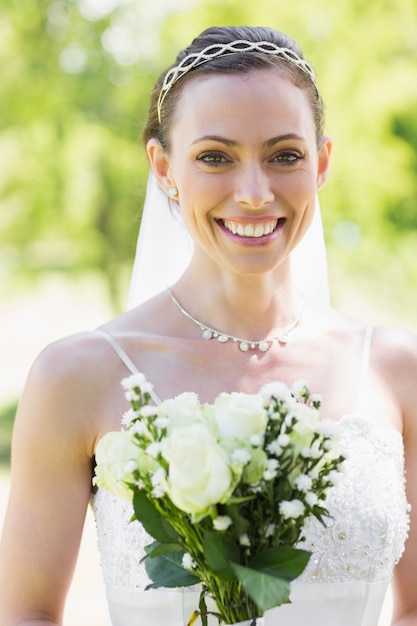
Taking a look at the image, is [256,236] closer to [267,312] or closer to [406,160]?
[267,312]

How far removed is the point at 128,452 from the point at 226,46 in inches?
62.6

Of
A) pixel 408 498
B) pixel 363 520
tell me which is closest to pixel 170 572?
pixel 363 520

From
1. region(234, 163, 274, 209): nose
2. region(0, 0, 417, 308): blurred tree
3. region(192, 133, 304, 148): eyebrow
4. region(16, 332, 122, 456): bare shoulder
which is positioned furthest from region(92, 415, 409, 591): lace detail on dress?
region(0, 0, 417, 308): blurred tree

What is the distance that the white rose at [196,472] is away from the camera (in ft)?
6.07

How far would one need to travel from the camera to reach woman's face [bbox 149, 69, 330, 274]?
114 inches

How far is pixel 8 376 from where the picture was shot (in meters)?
20.0

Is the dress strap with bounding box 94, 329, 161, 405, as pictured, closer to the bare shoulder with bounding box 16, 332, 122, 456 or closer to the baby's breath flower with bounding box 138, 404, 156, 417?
the bare shoulder with bounding box 16, 332, 122, 456

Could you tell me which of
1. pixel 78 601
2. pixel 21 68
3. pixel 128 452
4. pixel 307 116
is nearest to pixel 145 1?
pixel 21 68

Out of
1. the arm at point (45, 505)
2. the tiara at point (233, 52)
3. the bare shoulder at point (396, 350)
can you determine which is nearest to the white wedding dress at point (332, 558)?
the arm at point (45, 505)

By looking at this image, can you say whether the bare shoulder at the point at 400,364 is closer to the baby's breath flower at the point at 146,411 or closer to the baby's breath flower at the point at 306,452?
the baby's breath flower at the point at 306,452

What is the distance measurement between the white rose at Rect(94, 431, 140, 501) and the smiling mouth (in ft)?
3.32

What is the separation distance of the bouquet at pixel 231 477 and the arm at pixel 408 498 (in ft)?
4.08

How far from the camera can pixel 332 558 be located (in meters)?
2.93

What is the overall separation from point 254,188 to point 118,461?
43.4 inches
